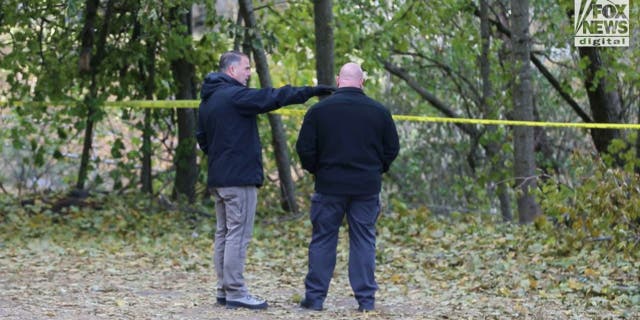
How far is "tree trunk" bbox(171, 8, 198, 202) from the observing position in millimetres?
15531

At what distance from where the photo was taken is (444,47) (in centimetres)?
1845

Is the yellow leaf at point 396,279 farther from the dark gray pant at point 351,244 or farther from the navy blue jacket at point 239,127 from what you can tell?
the navy blue jacket at point 239,127

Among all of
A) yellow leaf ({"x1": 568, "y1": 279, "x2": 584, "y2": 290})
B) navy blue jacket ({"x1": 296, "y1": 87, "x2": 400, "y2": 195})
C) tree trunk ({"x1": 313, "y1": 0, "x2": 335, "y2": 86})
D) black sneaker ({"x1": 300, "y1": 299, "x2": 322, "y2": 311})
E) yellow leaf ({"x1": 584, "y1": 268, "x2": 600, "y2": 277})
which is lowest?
yellow leaf ({"x1": 568, "y1": 279, "x2": 584, "y2": 290})

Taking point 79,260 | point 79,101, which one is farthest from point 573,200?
point 79,101

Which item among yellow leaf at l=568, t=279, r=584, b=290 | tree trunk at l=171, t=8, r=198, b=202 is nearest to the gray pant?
yellow leaf at l=568, t=279, r=584, b=290

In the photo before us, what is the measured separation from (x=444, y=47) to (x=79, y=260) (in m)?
9.03

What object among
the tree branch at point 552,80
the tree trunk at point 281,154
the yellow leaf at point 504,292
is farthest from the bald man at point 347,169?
the tree branch at point 552,80

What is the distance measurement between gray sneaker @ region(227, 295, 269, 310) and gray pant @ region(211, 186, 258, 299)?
0.10ft

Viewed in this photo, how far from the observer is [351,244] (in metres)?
8.32

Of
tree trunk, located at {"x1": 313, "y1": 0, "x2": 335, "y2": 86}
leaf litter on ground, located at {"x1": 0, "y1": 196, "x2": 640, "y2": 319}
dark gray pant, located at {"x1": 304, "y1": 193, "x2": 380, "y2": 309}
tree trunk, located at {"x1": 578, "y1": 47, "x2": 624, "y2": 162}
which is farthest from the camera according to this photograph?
tree trunk, located at {"x1": 578, "y1": 47, "x2": 624, "y2": 162}

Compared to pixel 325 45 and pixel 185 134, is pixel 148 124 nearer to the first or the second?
pixel 185 134

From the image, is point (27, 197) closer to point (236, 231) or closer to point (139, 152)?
point (139, 152)

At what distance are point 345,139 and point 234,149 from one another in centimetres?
79

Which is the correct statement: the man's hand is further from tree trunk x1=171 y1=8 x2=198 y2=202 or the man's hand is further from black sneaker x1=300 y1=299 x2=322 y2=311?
tree trunk x1=171 y1=8 x2=198 y2=202
